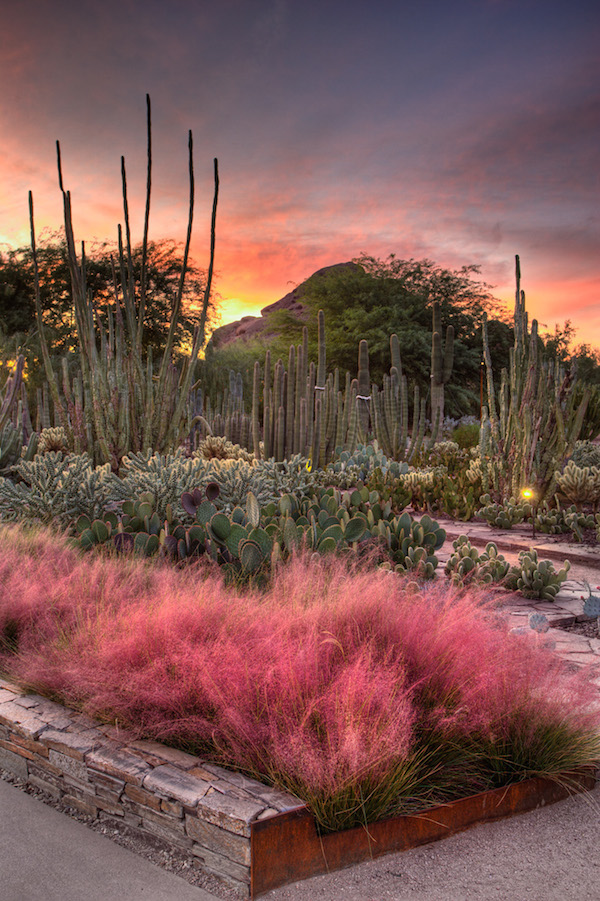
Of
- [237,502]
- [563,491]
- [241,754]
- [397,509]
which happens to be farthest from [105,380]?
[241,754]

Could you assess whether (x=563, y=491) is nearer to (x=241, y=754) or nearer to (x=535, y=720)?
(x=535, y=720)

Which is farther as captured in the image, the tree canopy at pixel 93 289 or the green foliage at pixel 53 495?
the tree canopy at pixel 93 289

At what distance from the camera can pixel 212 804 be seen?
6.27 feet

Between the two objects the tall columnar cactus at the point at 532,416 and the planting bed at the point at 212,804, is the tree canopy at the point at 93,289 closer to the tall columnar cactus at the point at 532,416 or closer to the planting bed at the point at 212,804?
the tall columnar cactus at the point at 532,416

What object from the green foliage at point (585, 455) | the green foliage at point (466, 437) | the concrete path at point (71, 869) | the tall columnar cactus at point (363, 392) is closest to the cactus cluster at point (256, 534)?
the concrete path at point (71, 869)

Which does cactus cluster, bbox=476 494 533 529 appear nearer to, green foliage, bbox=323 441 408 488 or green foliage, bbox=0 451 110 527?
green foliage, bbox=323 441 408 488

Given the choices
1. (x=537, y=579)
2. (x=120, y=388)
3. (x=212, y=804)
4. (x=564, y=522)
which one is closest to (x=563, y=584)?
(x=537, y=579)

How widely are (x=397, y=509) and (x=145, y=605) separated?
4392 millimetres

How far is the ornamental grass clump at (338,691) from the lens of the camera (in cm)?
203

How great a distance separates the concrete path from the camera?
1863mm

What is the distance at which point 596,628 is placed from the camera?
151 inches

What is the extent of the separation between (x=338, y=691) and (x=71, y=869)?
923 millimetres

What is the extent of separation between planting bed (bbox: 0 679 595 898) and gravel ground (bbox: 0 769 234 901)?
Result: 0.08 ft

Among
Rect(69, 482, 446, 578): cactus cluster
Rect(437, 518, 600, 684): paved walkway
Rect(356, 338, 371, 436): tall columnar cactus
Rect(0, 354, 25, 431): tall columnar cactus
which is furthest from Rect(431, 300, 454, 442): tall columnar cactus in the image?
Rect(69, 482, 446, 578): cactus cluster
